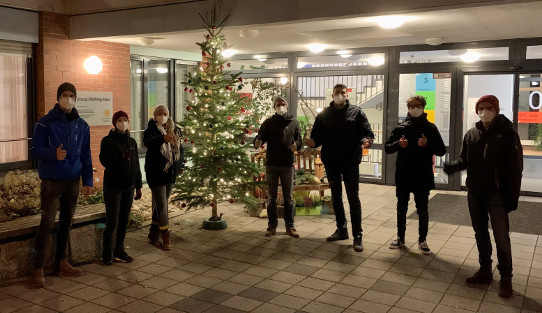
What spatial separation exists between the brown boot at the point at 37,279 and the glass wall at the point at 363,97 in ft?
24.3

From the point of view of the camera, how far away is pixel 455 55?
11.0 meters

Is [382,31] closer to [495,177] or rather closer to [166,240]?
[495,177]

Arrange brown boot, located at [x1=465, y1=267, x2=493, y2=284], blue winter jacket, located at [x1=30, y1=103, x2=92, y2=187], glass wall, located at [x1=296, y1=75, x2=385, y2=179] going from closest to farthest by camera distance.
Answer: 1. blue winter jacket, located at [x1=30, y1=103, x2=92, y2=187]
2. brown boot, located at [x1=465, y1=267, x2=493, y2=284]
3. glass wall, located at [x1=296, y1=75, x2=385, y2=179]

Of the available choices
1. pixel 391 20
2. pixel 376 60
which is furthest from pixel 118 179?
pixel 376 60

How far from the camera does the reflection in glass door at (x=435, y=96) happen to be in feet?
36.9

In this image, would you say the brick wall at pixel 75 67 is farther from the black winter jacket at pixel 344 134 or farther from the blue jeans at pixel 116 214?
the black winter jacket at pixel 344 134

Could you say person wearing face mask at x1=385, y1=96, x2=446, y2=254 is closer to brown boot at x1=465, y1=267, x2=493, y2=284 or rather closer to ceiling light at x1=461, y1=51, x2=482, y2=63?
brown boot at x1=465, y1=267, x2=493, y2=284

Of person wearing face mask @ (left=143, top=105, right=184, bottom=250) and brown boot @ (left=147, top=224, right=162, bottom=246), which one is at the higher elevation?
person wearing face mask @ (left=143, top=105, right=184, bottom=250)

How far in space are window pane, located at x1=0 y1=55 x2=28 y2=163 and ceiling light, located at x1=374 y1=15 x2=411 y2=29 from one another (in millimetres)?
5959

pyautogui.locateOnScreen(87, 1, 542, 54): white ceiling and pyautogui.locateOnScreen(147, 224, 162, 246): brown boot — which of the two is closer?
pyautogui.locateOnScreen(147, 224, 162, 246): brown boot

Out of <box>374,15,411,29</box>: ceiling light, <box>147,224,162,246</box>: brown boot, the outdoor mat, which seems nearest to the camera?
<box>147,224,162,246</box>: brown boot

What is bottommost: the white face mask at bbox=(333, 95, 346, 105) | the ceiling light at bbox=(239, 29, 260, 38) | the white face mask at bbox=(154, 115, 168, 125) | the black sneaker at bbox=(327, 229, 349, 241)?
the black sneaker at bbox=(327, 229, 349, 241)

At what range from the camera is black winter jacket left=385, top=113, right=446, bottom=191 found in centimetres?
634

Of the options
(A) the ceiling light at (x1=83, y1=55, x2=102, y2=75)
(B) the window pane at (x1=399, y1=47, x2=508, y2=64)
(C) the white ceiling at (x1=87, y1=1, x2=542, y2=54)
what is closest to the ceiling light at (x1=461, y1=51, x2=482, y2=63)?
(B) the window pane at (x1=399, y1=47, x2=508, y2=64)
